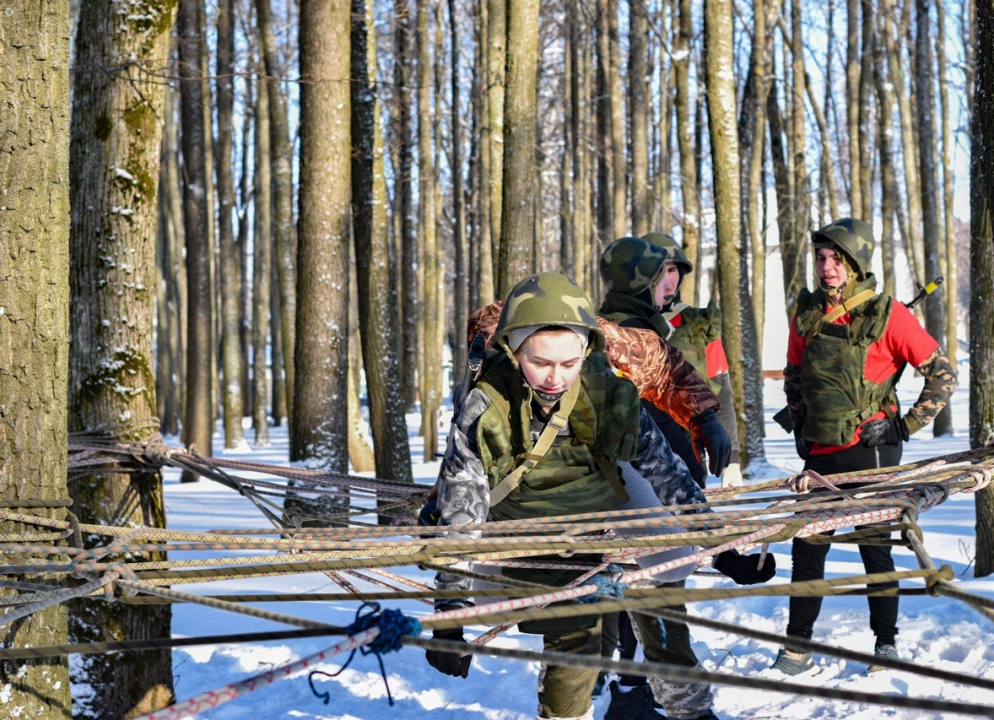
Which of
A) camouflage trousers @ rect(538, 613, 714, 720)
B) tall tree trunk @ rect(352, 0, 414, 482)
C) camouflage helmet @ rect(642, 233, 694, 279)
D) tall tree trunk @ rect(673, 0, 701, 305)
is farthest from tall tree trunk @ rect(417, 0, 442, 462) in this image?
camouflage trousers @ rect(538, 613, 714, 720)

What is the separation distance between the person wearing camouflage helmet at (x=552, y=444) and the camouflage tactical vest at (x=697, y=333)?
204 cm

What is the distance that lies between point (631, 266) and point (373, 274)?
593cm

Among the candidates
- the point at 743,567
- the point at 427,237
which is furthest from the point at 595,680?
the point at 427,237

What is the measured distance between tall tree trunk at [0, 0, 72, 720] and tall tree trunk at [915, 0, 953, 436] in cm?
1347

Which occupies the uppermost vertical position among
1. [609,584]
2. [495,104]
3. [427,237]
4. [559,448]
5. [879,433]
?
[495,104]

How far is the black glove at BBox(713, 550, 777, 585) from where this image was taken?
3.14 meters

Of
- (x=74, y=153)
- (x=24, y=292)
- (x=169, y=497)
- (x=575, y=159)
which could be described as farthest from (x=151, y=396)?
(x=575, y=159)

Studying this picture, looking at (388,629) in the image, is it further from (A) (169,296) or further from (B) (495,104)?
(A) (169,296)

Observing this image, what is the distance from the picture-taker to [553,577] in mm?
3369

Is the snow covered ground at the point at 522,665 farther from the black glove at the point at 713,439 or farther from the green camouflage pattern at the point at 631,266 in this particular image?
the green camouflage pattern at the point at 631,266

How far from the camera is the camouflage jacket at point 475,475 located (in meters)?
3.06

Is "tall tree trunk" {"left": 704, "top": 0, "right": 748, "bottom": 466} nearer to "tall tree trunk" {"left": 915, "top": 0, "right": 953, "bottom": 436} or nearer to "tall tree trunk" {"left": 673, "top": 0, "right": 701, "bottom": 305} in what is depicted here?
"tall tree trunk" {"left": 673, "top": 0, "right": 701, "bottom": 305}

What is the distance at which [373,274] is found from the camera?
10352 millimetres

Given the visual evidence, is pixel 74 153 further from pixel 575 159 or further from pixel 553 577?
pixel 575 159
